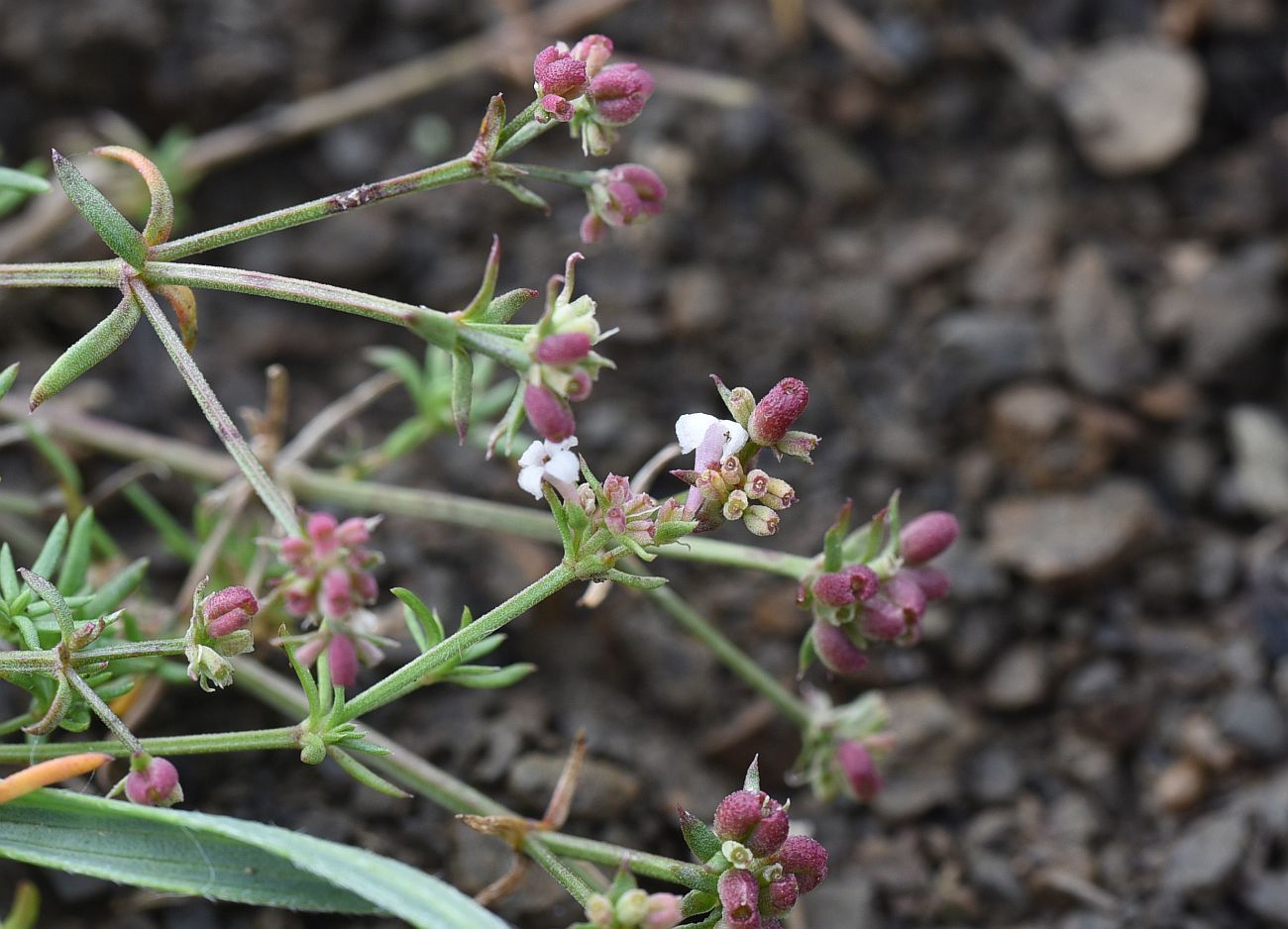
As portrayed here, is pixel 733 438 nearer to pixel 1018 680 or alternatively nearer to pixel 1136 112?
pixel 1018 680

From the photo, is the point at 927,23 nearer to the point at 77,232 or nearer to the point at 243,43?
the point at 243,43

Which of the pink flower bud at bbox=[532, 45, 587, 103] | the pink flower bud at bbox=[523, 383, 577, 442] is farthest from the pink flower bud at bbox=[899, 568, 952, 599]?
the pink flower bud at bbox=[532, 45, 587, 103]

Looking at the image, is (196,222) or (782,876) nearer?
(782,876)

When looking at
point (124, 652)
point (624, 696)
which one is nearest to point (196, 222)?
point (624, 696)

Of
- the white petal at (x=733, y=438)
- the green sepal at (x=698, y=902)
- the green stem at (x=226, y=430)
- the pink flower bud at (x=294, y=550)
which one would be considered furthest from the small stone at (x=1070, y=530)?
the pink flower bud at (x=294, y=550)

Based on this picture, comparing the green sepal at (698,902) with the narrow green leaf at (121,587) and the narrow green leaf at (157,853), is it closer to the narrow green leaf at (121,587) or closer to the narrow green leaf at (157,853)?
the narrow green leaf at (157,853)

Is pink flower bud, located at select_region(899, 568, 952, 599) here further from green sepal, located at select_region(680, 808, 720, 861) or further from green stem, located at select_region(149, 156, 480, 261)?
green stem, located at select_region(149, 156, 480, 261)
